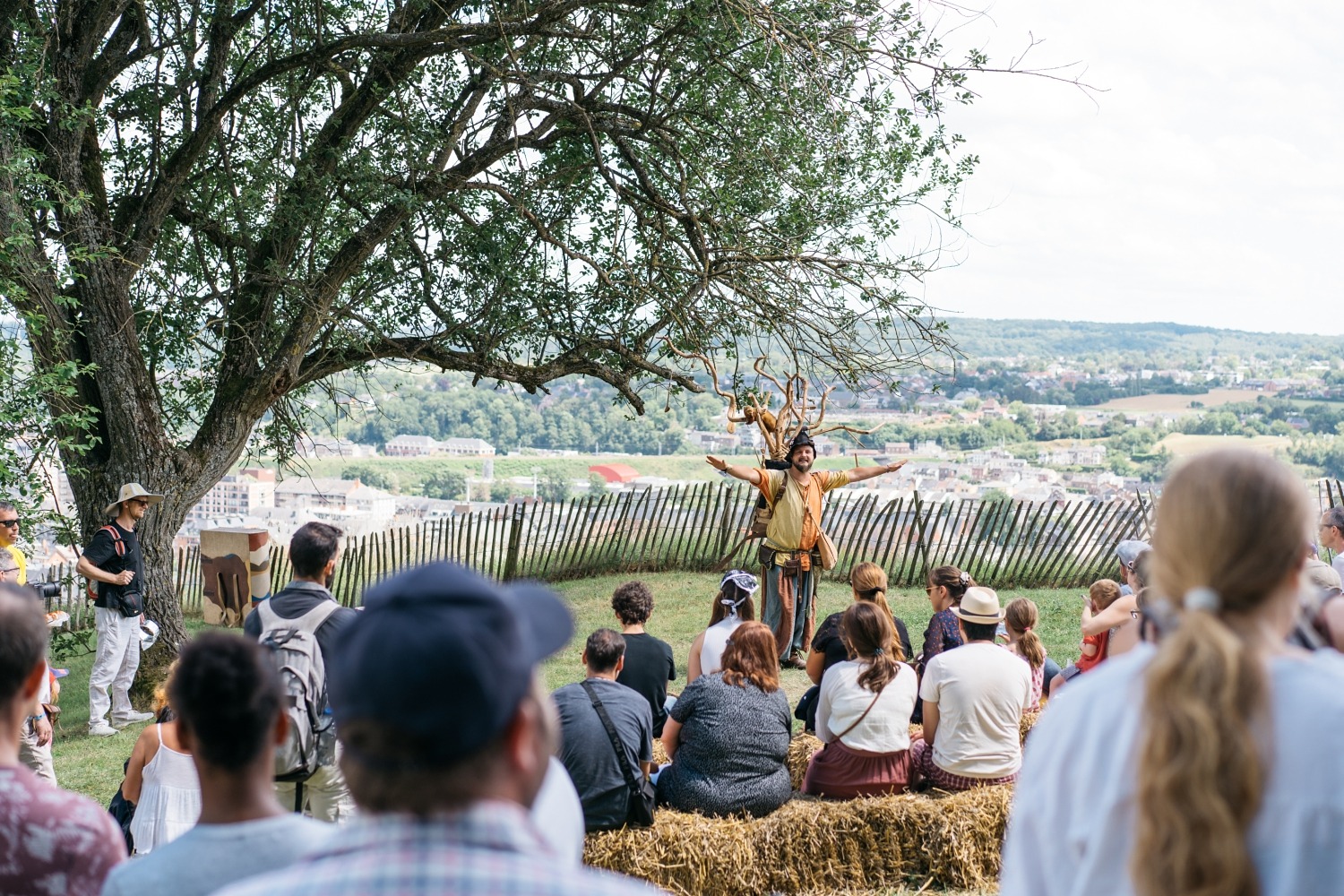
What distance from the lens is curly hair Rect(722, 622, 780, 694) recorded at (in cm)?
500

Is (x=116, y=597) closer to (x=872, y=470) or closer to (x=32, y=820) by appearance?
(x=872, y=470)

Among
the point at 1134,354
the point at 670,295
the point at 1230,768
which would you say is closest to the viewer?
the point at 1230,768

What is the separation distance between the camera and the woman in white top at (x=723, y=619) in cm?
602

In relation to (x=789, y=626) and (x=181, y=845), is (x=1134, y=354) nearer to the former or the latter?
(x=789, y=626)

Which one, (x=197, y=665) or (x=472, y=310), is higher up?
(x=472, y=310)

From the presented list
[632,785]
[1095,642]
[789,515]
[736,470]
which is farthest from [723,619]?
[789,515]

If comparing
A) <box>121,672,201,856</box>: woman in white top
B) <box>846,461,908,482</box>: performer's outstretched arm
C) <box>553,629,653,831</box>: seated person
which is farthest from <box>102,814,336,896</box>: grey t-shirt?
<box>846,461,908,482</box>: performer's outstretched arm

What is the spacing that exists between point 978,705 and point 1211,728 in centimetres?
371

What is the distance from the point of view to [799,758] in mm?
5605

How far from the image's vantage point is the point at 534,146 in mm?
10461

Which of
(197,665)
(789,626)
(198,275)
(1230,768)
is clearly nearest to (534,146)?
(198,275)

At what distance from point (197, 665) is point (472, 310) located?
8.88m

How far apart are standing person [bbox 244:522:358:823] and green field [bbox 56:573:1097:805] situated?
186cm

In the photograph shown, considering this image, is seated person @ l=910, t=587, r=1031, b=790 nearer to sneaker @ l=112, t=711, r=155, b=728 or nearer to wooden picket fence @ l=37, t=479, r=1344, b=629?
sneaker @ l=112, t=711, r=155, b=728
